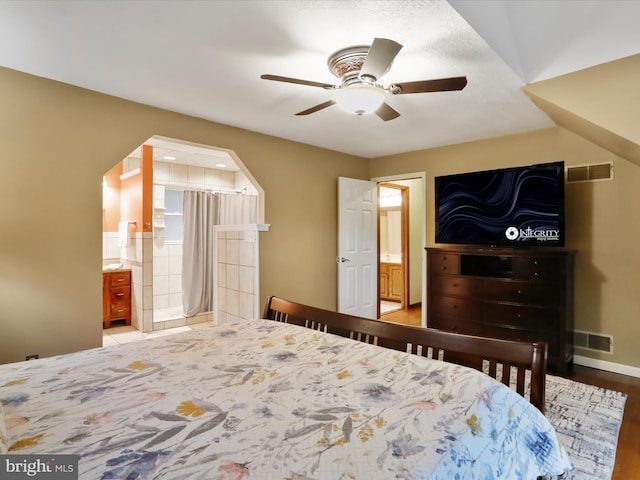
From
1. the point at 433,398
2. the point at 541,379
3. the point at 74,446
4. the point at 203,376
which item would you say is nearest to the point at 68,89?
the point at 203,376

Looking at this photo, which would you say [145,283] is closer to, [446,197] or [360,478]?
[446,197]

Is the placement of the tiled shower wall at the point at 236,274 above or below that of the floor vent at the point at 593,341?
above

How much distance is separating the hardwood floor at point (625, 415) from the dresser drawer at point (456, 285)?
1.08 m

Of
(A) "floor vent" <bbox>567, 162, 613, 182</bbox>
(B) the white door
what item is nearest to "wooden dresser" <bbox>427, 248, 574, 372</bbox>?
(A) "floor vent" <bbox>567, 162, 613, 182</bbox>

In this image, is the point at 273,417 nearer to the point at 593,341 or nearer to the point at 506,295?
the point at 506,295

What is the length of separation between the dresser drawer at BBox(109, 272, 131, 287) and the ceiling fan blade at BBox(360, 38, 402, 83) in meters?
4.29

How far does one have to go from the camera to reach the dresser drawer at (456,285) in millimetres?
3674

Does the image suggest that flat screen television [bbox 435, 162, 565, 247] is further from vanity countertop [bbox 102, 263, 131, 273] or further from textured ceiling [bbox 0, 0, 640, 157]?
vanity countertop [bbox 102, 263, 131, 273]

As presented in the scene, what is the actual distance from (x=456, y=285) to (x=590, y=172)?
167 cm

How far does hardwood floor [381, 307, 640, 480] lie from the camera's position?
192cm

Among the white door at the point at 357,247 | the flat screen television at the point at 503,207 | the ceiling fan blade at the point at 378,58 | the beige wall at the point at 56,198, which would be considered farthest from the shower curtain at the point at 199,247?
the ceiling fan blade at the point at 378,58

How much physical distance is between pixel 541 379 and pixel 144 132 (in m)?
3.25

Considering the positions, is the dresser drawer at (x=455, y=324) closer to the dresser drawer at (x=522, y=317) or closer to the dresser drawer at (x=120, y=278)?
the dresser drawer at (x=522, y=317)

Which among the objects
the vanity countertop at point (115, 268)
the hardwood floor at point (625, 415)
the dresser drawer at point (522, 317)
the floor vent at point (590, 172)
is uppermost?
the floor vent at point (590, 172)
